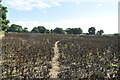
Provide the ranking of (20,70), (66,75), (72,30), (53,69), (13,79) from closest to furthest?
1. (13,79)
2. (66,75)
3. (20,70)
4. (53,69)
5. (72,30)

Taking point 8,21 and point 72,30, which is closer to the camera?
point 8,21

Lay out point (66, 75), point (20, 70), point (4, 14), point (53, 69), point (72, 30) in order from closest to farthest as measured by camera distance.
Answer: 1. point (66, 75)
2. point (20, 70)
3. point (53, 69)
4. point (4, 14)
5. point (72, 30)

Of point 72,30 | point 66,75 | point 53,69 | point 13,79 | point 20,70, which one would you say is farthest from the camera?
point 72,30

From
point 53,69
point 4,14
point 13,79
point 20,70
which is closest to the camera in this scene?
point 13,79

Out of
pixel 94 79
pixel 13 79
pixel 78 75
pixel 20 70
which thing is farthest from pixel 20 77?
pixel 94 79

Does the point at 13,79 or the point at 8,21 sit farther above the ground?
the point at 8,21

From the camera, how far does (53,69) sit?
27.3ft

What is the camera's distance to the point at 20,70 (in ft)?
25.3

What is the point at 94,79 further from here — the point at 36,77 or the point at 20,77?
the point at 20,77

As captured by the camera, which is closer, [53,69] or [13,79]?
[13,79]

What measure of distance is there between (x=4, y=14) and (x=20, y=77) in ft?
67.7

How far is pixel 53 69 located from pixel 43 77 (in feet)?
5.07

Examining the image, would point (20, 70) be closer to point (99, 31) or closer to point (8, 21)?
point (8, 21)

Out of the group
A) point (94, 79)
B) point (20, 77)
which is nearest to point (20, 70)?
point (20, 77)
